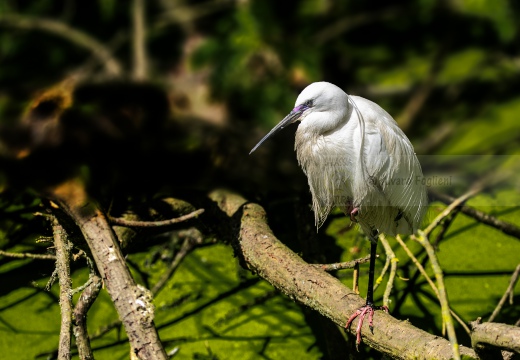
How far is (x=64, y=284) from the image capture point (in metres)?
1.14

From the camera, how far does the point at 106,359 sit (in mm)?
1560

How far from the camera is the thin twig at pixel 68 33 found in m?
2.36

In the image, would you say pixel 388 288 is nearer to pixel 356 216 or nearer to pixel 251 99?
pixel 356 216

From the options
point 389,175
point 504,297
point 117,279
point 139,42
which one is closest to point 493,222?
point 504,297

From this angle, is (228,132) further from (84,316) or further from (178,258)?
(84,316)

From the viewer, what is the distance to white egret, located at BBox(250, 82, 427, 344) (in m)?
1.24

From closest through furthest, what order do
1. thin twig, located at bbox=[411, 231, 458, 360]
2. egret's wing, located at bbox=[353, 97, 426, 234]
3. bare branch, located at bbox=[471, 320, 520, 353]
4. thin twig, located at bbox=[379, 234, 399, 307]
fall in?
1. bare branch, located at bbox=[471, 320, 520, 353]
2. thin twig, located at bbox=[411, 231, 458, 360]
3. egret's wing, located at bbox=[353, 97, 426, 234]
4. thin twig, located at bbox=[379, 234, 399, 307]

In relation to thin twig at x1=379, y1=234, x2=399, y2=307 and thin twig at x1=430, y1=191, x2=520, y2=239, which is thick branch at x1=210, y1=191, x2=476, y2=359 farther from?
thin twig at x1=430, y1=191, x2=520, y2=239

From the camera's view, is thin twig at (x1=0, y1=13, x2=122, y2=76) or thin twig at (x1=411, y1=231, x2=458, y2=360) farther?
thin twig at (x1=0, y1=13, x2=122, y2=76)

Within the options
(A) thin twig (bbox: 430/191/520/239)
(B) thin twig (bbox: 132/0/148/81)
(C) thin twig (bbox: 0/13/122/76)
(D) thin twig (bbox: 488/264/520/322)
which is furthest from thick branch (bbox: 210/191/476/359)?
(C) thin twig (bbox: 0/13/122/76)

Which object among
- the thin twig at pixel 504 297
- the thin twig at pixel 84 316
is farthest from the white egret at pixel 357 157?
the thin twig at pixel 84 316

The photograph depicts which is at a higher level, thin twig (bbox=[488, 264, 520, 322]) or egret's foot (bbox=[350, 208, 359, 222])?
egret's foot (bbox=[350, 208, 359, 222])

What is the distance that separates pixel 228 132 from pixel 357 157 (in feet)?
2.89

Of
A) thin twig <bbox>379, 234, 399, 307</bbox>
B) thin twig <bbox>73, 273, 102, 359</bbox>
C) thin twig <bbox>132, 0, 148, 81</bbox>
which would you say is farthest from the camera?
thin twig <bbox>132, 0, 148, 81</bbox>
